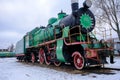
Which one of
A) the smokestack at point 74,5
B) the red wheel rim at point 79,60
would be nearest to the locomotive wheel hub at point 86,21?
the smokestack at point 74,5

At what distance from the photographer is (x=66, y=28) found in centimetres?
1210

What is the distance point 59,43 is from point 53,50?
5.55 ft

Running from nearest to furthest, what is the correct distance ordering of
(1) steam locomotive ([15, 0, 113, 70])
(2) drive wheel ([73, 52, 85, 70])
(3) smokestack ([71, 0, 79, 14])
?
(1) steam locomotive ([15, 0, 113, 70])
(2) drive wheel ([73, 52, 85, 70])
(3) smokestack ([71, 0, 79, 14])

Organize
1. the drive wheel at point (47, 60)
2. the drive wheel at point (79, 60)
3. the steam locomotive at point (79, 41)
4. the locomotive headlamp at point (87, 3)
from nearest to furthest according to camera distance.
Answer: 1. the steam locomotive at point (79, 41)
2. the drive wheel at point (79, 60)
3. the locomotive headlamp at point (87, 3)
4. the drive wheel at point (47, 60)

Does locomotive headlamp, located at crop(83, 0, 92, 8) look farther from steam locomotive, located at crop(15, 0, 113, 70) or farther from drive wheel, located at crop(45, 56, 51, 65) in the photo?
drive wheel, located at crop(45, 56, 51, 65)

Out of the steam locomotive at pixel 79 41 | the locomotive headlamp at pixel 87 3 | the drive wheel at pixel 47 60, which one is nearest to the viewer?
the steam locomotive at pixel 79 41

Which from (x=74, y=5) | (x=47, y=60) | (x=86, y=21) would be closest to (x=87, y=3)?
(x=74, y=5)

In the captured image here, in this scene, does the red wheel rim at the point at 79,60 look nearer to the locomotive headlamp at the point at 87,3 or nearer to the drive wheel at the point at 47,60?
the locomotive headlamp at the point at 87,3

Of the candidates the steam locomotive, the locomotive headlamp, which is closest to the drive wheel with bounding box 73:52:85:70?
the steam locomotive

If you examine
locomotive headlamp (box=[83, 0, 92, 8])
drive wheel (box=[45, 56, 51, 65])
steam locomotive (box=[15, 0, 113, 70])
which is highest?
locomotive headlamp (box=[83, 0, 92, 8])

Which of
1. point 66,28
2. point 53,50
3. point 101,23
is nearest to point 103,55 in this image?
point 66,28

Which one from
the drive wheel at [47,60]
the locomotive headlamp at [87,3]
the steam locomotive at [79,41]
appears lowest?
the drive wheel at [47,60]

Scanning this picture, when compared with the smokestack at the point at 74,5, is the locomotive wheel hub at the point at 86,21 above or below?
below

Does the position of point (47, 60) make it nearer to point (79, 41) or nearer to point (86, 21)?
point (79, 41)
